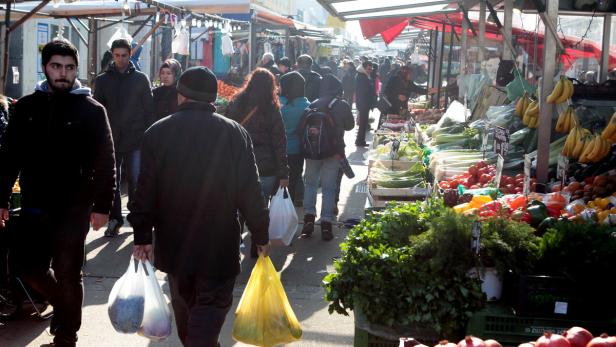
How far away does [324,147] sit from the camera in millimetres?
8445

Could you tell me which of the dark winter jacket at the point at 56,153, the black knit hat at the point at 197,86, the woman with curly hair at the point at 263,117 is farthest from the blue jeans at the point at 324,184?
the black knit hat at the point at 197,86

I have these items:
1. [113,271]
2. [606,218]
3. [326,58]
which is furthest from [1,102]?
[326,58]

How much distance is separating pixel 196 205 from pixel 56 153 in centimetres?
110

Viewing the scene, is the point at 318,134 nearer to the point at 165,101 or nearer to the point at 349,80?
the point at 165,101

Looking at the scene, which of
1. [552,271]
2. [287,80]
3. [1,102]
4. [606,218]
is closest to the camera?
[552,271]

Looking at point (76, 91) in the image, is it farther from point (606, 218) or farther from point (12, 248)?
point (606, 218)

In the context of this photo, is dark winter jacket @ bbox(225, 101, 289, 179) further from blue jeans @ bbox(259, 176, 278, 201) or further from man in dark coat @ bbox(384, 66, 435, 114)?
man in dark coat @ bbox(384, 66, 435, 114)

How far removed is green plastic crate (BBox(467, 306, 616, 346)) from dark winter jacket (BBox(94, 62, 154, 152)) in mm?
5088

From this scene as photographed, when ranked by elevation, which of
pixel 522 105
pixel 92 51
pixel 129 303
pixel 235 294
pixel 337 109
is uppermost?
pixel 92 51

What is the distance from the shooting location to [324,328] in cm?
579

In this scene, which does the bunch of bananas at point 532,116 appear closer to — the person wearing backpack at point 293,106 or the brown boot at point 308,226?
the person wearing backpack at point 293,106

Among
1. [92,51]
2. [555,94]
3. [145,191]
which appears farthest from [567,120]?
[92,51]

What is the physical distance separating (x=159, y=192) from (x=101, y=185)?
0.84 meters

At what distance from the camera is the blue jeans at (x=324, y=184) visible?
8.70 metres
